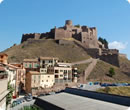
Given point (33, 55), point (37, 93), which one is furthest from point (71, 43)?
point (37, 93)

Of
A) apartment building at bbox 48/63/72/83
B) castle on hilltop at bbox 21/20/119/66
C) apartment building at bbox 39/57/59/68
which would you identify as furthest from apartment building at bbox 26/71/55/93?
castle on hilltop at bbox 21/20/119/66

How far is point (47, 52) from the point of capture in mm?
98250

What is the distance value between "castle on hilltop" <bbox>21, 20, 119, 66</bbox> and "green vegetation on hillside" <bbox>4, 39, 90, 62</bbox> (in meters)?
4.39

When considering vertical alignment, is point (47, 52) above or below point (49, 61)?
above

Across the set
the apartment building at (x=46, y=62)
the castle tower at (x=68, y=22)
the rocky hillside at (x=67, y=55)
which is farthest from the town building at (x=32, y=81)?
the castle tower at (x=68, y=22)

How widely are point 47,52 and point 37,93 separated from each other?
1873 inches

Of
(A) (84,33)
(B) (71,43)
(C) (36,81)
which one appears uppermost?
(A) (84,33)

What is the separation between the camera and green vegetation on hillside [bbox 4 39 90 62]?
9219cm

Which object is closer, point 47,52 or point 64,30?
point 47,52

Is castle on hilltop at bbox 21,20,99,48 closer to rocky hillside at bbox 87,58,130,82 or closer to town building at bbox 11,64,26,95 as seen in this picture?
rocky hillside at bbox 87,58,130,82

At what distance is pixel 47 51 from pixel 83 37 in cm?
2590

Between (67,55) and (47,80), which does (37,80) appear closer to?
(47,80)

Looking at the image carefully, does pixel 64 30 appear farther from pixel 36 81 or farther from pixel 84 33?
pixel 36 81

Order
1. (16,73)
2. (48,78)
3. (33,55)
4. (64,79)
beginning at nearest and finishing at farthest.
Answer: (16,73) → (48,78) → (64,79) → (33,55)
